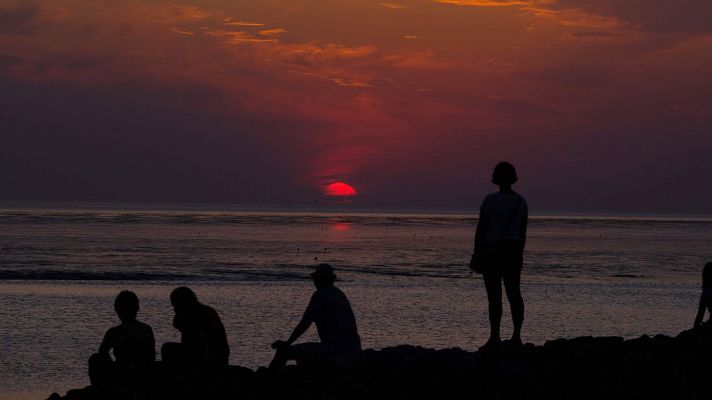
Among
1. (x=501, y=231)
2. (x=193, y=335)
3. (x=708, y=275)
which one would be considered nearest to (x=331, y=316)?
(x=193, y=335)

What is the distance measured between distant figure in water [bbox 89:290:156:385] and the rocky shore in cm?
23

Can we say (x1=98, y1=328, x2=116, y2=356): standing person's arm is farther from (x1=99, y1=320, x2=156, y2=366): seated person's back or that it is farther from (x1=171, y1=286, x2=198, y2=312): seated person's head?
(x1=171, y1=286, x2=198, y2=312): seated person's head

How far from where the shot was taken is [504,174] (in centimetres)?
1086

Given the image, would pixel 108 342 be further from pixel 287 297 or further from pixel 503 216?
pixel 287 297

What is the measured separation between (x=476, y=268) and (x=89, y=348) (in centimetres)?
1187

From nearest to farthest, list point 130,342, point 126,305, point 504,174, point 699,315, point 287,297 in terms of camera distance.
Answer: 1. point 126,305
2. point 130,342
3. point 504,174
4. point 699,315
5. point 287,297

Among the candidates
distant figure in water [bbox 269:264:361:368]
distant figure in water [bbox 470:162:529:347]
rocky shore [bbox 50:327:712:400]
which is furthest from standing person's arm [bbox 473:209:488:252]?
distant figure in water [bbox 269:264:361:368]

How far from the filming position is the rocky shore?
32.6 ft

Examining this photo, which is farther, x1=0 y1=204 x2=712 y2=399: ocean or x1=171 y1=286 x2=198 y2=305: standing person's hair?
x1=0 y1=204 x2=712 y2=399: ocean

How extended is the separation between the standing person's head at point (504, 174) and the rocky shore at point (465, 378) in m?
2.21

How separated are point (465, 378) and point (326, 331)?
1.93 meters

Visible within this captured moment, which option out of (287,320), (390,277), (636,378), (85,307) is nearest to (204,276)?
(390,277)

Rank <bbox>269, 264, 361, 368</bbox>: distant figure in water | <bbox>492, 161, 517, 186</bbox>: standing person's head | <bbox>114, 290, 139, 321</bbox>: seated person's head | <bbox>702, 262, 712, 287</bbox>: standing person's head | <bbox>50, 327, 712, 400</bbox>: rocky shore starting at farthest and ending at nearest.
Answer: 1. <bbox>702, 262, 712, 287</bbox>: standing person's head
2. <bbox>492, 161, 517, 186</bbox>: standing person's head
3. <bbox>269, 264, 361, 368</bbox>: distant figure in water
4. <bbox>50, 327, 712, 400</bbox>: rocky shore
5. <bbox>114, 290, 139, 321</bbox>: seated person's head

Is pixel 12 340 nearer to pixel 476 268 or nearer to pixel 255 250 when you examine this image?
pixel 476 268
